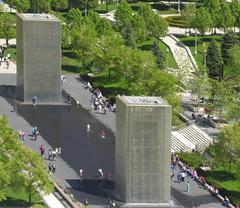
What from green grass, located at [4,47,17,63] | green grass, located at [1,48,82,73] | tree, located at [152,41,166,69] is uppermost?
tree, located at [152,41,166,69]

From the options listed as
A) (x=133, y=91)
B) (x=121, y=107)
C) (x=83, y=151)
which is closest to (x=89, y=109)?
(x=133, y=91)

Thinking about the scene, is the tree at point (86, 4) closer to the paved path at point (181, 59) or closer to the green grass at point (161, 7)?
the green grass at point (161, 7)

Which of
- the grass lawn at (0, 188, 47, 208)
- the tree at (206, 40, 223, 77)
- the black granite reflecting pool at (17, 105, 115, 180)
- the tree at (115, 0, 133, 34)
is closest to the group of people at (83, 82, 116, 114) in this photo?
the black granite reflecting pool at (17, 105, 115, 180)

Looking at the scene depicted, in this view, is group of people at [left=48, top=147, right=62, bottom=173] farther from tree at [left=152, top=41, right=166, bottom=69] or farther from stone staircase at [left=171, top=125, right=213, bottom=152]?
tree at [left=152, top=41, right=166, bottom=69]

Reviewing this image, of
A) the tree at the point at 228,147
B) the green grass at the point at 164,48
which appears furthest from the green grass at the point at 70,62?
the tree at the point at 228,147

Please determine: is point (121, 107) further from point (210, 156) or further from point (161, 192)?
point (210, 156)

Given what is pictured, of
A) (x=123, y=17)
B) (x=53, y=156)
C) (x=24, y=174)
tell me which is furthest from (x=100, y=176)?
(x=123, y=17)

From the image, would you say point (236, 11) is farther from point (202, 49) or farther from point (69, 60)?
point (69, 60)
